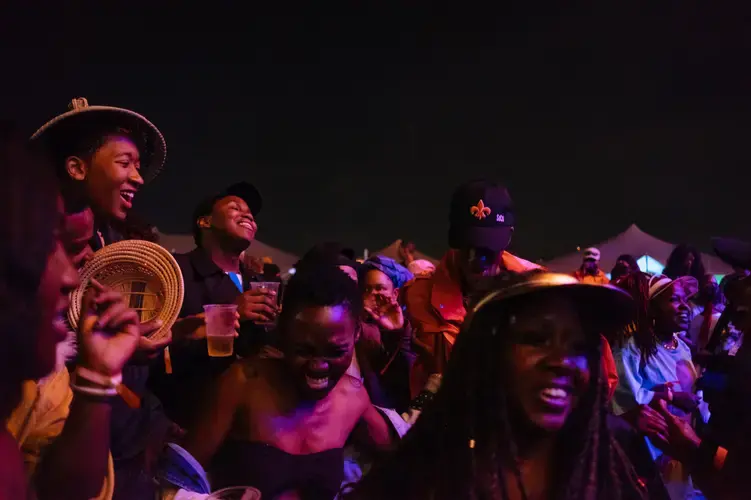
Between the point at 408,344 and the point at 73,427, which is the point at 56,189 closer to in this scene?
the point at 73,427

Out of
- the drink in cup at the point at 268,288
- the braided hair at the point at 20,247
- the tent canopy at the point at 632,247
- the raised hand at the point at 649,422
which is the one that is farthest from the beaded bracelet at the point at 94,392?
the tent canopy at the point at 632,247

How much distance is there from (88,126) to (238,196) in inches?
50.9

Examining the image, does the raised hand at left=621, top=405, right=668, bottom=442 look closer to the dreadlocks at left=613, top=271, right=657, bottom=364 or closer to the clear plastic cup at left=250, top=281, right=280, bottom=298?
the clear plastic cup at left=250, top=281, right=280, bottom=298

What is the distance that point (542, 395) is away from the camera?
171 cm

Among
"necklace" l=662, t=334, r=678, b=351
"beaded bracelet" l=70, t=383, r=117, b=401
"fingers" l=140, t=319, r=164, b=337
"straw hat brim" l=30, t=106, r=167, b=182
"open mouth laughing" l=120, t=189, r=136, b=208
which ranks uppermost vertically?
"straw hat brim" l=30, t=106, r=167, b=182

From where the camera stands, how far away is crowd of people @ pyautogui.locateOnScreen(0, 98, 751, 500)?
4.80 ft

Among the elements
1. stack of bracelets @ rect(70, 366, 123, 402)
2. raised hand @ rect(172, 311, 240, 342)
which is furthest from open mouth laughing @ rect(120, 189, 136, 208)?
stack of bracelets @ rect(70, 366, 123, 402)

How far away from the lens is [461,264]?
345 cm

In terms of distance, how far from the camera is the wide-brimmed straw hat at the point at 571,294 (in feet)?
5.52

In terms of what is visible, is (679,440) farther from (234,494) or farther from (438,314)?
(234,494)

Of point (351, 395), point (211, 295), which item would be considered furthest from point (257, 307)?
point (351, 395)

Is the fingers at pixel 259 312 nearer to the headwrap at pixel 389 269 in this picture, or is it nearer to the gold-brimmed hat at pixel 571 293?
the gold-brimmed hat at pixel 571 293

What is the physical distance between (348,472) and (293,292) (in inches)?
30.2

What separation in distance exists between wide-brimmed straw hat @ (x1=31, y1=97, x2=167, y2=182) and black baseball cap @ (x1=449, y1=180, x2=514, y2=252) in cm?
162
